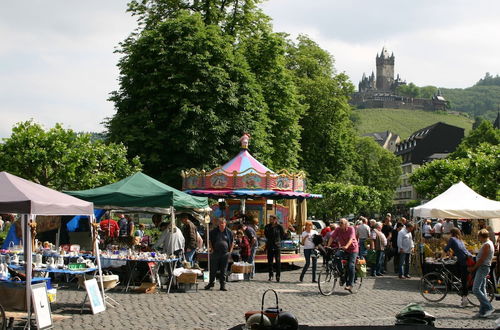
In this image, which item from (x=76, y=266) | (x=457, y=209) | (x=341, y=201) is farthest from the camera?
(x=341, y=201)

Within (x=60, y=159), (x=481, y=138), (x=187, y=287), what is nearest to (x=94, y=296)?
(x=187, y=287)

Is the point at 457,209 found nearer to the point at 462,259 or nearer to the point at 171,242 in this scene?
the point at 462,259

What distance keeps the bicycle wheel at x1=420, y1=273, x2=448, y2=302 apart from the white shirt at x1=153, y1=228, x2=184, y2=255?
6066 millimetres

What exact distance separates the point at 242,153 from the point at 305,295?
504 inches

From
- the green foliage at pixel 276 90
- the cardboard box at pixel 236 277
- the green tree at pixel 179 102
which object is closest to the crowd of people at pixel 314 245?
the cardboard box at pixel 236 277

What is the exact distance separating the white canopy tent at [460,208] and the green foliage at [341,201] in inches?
1498

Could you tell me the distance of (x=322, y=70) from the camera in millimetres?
58625

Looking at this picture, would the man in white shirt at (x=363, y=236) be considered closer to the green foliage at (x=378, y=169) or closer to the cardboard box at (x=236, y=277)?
the cardboard box at (x=236, y=277)

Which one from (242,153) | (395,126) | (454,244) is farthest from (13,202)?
(395,126)

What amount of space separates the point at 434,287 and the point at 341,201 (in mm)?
48988

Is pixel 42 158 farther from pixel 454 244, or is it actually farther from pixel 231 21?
pixel 454 244

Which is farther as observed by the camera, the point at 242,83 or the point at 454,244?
the point at 242,83

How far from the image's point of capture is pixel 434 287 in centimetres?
1705

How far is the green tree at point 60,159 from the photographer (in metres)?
29.8
